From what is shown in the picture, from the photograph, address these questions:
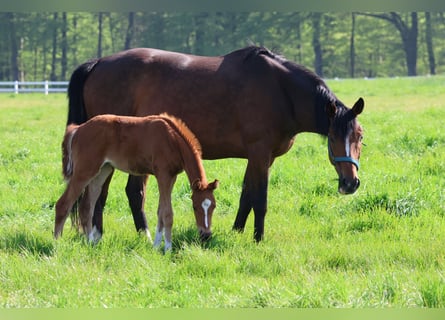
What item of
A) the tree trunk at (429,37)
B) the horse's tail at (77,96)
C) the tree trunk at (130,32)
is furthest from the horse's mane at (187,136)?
the tree trunk at (429,37)

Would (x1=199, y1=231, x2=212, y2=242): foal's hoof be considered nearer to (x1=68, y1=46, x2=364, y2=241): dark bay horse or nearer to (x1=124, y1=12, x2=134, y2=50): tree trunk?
(x1=68, y1=46, x2=364, y2=241): dark bay horse

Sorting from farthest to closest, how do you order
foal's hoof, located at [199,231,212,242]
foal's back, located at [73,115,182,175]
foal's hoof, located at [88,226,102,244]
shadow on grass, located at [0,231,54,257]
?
foal's hoof, located at [88,226,102,244] < foal's back, located at [73,115,182,175] < foal's hoof, located at [199,231,212,242] < shadow on grass, located at [0,231,54,257]

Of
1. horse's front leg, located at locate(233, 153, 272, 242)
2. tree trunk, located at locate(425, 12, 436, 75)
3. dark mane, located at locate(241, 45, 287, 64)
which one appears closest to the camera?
horse's front leg, located at locate(233, 153, 272, 242)

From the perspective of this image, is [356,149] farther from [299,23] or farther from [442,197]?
[299,23]

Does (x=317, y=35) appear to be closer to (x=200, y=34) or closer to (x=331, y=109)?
A: (x=200, y=34)

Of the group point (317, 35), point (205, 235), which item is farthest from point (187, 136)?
point (317, 35)

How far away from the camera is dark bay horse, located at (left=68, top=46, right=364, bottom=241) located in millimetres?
6477

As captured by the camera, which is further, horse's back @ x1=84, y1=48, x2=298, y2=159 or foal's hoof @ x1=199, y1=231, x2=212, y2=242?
horse's back @ x1=84, y1=48, x2=298, y2=159

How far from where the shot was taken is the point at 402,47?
5244 cm

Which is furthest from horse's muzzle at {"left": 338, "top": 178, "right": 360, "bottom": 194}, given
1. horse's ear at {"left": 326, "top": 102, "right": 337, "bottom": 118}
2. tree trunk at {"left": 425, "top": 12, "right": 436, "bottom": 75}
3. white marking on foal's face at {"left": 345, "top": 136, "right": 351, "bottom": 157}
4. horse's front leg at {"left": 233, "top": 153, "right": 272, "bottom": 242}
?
tree trunk at {"left": 425, "top": 12, "right": 436, "bottom": 75}

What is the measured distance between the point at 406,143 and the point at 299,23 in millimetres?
34654

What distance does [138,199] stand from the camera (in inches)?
280

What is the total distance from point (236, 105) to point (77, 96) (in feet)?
6.47

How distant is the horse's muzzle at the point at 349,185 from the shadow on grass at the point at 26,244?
2.79 m
